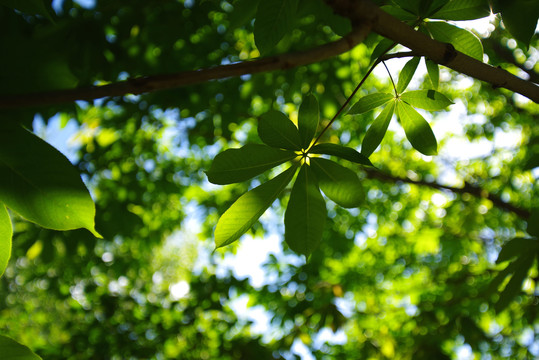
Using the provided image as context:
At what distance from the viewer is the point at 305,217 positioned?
3.47 feet

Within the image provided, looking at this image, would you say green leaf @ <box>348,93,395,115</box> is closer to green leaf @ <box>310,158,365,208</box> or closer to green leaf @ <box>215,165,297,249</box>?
green leaf @ <box>310,158,365,208</box>

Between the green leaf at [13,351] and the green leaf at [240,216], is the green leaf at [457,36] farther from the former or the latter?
the green leaf at [13,351]

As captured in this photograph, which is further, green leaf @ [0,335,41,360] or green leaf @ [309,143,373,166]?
green leaf @ [309,143,373,166]

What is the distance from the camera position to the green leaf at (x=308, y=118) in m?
1.04

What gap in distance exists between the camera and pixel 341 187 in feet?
3.47

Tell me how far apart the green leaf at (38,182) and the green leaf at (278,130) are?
1.40 feet

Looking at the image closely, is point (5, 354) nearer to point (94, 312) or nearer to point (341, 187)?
point (341, 187)

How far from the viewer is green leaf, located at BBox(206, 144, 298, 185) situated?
1.00m

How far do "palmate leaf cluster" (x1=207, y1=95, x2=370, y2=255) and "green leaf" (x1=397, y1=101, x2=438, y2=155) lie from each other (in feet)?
0.83

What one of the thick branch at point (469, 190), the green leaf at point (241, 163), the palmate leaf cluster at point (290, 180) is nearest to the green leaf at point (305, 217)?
the palmate leaf cluster at point (290, 180)

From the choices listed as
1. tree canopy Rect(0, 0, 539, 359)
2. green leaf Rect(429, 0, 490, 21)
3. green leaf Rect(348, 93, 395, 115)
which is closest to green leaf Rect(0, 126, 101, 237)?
tree canopy Rect(0, 0, 539, 359)

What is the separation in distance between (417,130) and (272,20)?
495 millimetres

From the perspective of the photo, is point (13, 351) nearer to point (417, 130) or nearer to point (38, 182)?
point (38, 182)

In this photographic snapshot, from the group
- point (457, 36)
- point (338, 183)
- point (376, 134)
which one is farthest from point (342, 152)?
point (457, 36)
